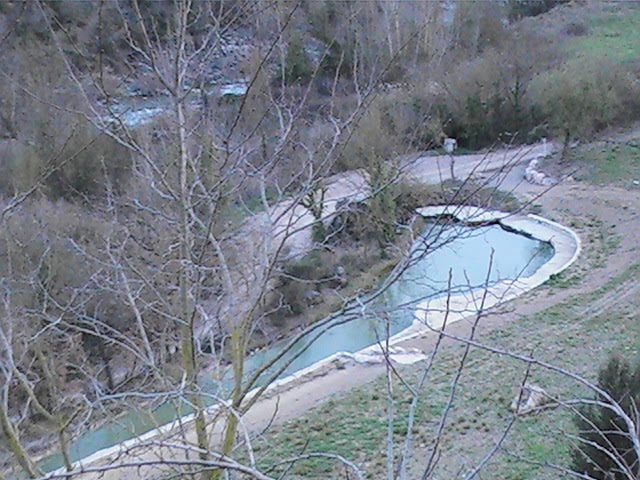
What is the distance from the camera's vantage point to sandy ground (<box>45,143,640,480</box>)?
927 centimetres

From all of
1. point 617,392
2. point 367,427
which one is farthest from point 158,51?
point 367,427

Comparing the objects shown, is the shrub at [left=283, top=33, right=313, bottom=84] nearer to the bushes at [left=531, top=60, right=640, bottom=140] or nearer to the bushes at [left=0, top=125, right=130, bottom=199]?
the bushes at [left=0, top=125, right=130, bottom=199]

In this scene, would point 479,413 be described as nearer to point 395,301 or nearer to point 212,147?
point 395,301

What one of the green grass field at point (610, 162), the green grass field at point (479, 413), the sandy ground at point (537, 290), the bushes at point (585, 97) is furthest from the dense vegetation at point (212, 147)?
the green grass field at point (479, 413)

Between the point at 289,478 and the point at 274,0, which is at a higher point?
the point at 274,0

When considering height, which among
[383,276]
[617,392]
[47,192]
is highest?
[617,392]

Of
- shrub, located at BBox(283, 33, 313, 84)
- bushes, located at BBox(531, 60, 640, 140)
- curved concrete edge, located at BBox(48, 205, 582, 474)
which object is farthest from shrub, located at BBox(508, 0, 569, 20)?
curved concrete edge, located at BBox(48, 205, 582, 474)

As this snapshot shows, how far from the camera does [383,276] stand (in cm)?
1441

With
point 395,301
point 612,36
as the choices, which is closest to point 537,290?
point 395,301

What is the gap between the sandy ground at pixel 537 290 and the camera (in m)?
9.27

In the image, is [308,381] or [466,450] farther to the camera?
[308,381]

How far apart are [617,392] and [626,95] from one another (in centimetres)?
1738

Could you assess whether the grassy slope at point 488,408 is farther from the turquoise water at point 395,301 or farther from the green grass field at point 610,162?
the green grass field at point 610,162

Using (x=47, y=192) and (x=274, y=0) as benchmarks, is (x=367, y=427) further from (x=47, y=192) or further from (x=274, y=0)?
(x=47, y=192)
